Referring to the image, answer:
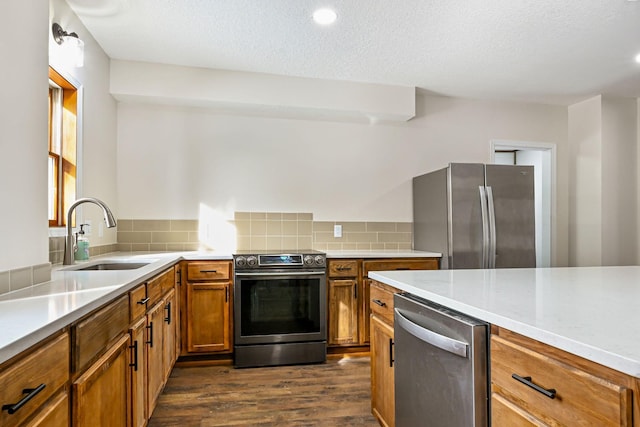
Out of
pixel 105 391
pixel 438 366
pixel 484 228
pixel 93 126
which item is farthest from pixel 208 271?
pixel 484 228

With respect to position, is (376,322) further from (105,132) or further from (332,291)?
(105,132)

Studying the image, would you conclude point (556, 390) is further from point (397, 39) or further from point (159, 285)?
point (397, 39)

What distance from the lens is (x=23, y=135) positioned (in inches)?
61.6

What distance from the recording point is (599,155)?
4.23m

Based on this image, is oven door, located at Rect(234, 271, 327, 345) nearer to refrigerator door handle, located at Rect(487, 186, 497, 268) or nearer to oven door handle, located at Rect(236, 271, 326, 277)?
oven door handle, located at Rect(236, 271, 326, 277)

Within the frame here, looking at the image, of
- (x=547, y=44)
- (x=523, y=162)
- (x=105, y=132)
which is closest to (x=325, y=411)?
(x=105, y=132)

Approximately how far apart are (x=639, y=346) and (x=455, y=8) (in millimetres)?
2364

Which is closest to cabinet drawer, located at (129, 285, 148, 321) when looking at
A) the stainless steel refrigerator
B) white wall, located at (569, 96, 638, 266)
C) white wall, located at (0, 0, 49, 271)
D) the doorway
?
white wall, located at (0, 0, 49, 271)

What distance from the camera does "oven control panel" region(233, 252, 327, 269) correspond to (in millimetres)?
3173

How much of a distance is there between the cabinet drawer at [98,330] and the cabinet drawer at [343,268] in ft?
6.31

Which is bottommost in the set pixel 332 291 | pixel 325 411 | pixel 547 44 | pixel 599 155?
pixel 325 411

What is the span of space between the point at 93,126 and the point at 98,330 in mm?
2173

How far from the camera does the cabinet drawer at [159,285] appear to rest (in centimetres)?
213

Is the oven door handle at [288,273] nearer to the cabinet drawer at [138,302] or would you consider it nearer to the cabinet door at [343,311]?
the cabinet door at [343,311]
